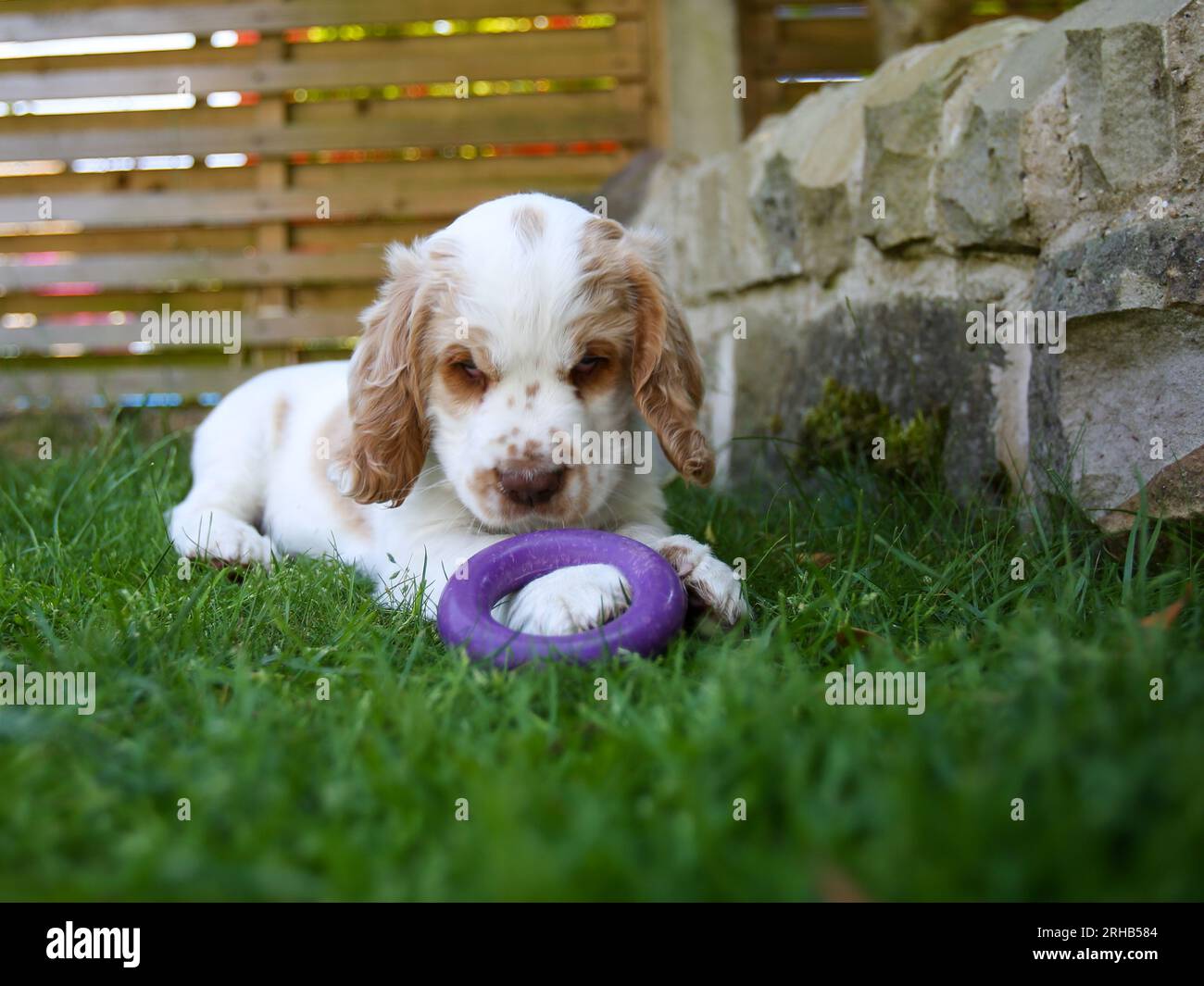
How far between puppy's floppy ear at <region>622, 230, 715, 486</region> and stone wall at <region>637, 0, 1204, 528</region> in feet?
3.24

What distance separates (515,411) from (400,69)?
485cm

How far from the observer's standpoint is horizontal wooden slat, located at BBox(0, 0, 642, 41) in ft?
22.4

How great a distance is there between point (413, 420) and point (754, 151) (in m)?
2.44

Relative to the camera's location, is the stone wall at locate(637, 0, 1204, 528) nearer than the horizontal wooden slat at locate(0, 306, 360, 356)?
Yes

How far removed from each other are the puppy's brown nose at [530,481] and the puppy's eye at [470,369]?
0.31 meters

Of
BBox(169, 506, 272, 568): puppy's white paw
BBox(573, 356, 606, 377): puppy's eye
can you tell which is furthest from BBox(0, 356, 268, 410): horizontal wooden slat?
BBox(573, 356, 606, 377): puppy's eye

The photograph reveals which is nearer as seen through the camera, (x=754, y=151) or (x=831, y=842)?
(x=831, y=842)

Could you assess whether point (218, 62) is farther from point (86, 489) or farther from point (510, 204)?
point (510, 204)

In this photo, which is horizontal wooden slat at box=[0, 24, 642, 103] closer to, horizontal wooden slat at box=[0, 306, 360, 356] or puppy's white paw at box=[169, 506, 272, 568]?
horizontal wooden slat at box=[0, 306, 360, 356]

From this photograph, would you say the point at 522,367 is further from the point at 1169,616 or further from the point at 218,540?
the point at 1169,616

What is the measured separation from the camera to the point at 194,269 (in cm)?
702

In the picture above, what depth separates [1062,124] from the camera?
3031 mm

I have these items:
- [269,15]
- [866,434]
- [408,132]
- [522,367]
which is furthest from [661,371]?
[269,15]

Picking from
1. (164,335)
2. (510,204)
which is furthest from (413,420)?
A: (164,335)
